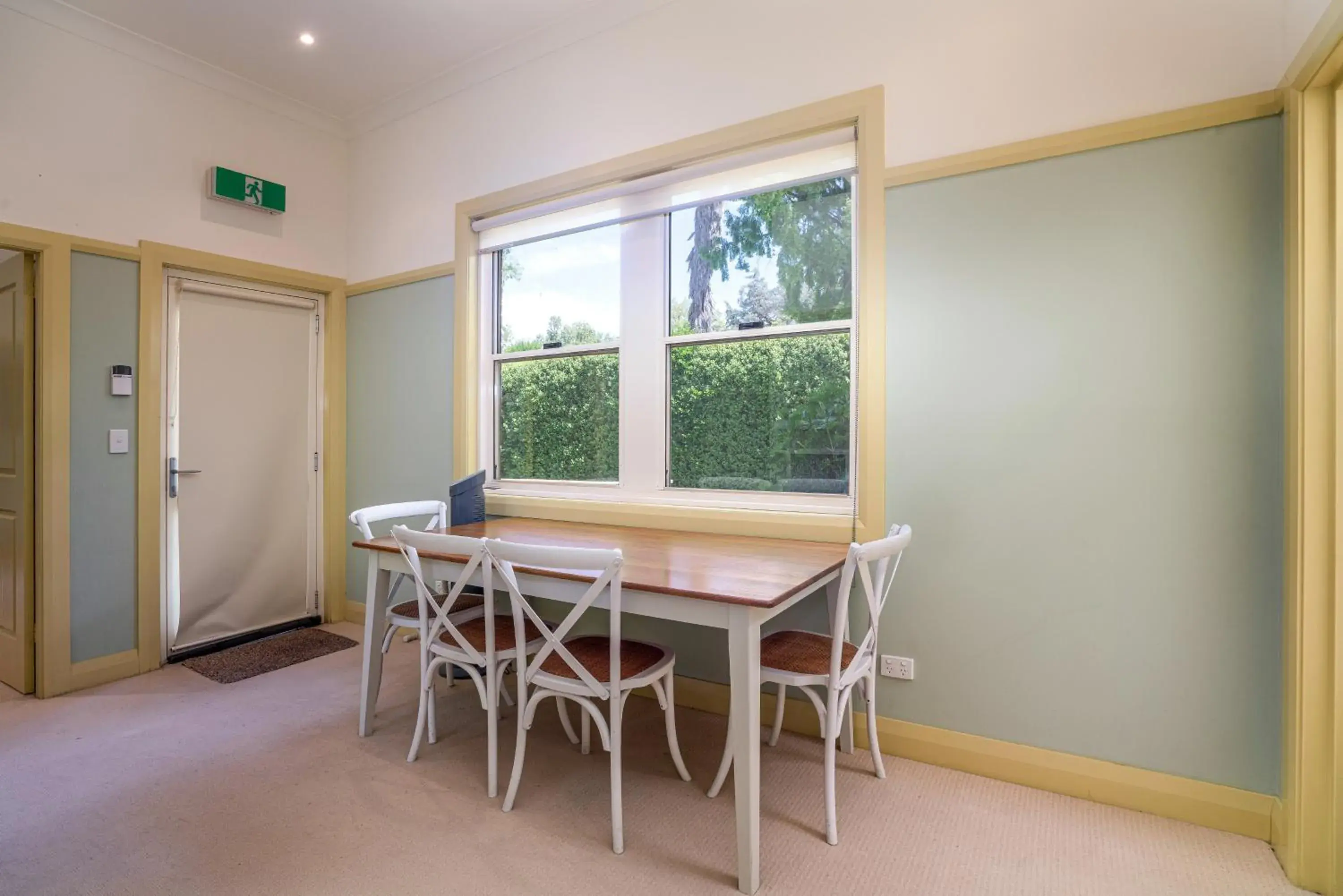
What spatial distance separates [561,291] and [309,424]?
1946 mm

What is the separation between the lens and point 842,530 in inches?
96.5

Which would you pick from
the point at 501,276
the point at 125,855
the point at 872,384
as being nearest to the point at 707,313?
the point at 872,384

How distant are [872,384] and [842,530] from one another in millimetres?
564

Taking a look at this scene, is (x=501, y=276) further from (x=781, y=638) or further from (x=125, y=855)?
(x=125, y=855)

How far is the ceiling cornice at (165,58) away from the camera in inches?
114

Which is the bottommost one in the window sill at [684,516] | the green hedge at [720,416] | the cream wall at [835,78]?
the window sill at [684,516]

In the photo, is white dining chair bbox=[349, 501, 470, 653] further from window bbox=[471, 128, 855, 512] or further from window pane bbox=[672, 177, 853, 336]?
window pane bbox=[672, 177, 853, 336]

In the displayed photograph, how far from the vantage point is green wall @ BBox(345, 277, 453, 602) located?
3.68 metres

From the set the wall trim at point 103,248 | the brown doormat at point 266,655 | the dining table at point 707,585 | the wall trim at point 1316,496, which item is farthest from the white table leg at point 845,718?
the wall trim at point 103,248

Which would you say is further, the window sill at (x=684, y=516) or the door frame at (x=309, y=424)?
the door frame at (x=309, y=424)

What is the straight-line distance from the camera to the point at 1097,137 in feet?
6.64

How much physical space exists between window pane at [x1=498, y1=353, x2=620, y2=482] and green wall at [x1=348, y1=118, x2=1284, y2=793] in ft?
4.34

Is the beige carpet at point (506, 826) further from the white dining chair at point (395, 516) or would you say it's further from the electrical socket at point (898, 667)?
the white dining chair at point (395, 516)

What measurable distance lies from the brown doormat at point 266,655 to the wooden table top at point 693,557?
1323mm
